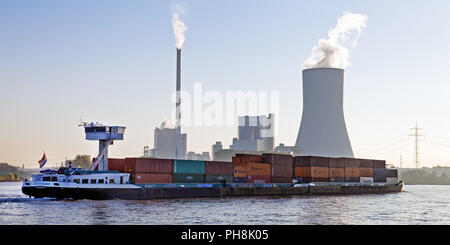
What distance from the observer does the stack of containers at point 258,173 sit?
248 feet

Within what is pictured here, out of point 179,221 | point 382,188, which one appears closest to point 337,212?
point 179,221

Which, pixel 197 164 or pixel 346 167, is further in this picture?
pixel 346 167

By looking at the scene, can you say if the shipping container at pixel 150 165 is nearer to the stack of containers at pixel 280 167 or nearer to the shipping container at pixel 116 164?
the shipping container at pixel 116 164

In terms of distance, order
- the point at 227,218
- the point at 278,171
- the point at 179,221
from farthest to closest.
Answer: the point at 278,171 < the point at 227,218 < the point at 179,221

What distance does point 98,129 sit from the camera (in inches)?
2518

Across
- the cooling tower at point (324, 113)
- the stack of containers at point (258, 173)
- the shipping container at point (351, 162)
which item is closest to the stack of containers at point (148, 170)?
the stack of containers at point (258, 173)

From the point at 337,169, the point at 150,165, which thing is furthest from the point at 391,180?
the point at 150,165

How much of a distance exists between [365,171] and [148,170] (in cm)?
5478

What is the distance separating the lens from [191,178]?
6625 cm

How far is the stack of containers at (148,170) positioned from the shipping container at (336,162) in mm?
37626
